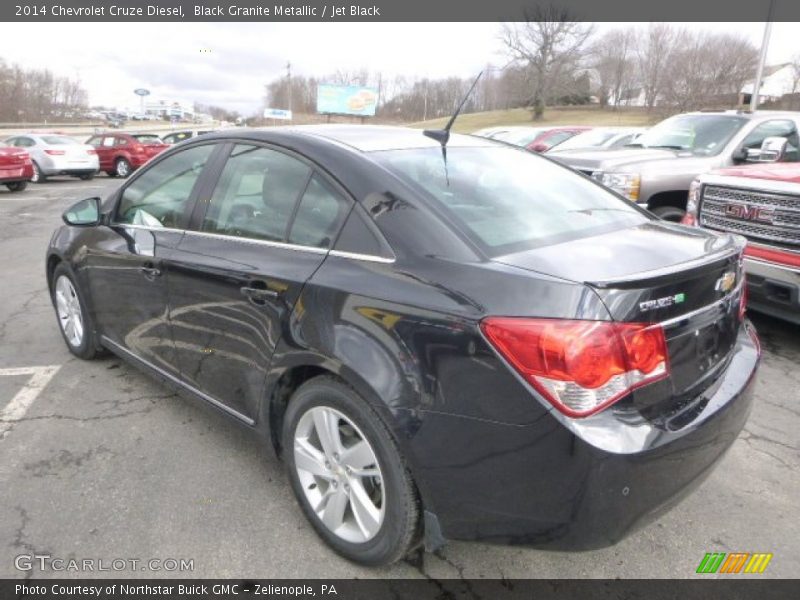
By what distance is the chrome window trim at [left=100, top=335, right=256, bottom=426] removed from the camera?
8.69 feet

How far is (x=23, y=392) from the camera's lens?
11.9ft

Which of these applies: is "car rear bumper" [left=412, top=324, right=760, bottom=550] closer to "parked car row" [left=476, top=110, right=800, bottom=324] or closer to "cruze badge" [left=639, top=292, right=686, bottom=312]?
"cruze badge" [left=639, top=292, right=686, bottom=312]

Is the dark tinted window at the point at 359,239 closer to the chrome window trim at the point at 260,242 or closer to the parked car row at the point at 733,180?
the chrome window trim at the point at 260,242

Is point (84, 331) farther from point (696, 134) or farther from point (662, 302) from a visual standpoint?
point (696, 134)

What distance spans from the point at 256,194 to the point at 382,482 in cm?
141

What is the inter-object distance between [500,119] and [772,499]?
66714 mm

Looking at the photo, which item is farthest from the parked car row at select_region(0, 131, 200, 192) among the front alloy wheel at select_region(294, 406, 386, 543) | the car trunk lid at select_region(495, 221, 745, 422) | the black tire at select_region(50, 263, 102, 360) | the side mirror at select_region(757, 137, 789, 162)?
the car trunk lid at select_region(495, 221, 745, 422)

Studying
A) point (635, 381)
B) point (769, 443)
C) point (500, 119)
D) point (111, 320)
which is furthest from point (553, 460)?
point (500, 119)

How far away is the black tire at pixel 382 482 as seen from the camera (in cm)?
197

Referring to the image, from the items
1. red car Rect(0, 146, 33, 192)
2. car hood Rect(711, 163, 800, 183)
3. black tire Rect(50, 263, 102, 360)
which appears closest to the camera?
black tire Rect(50, 263, 102, 360)

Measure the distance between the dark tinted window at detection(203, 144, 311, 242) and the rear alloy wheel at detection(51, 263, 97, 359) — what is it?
63.7 inches

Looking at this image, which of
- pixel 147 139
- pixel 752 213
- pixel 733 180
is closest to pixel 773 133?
pixel 733 180

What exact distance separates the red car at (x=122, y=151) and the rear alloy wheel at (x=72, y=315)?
1854 centimetres

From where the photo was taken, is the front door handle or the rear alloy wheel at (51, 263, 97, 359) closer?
the front door handle
